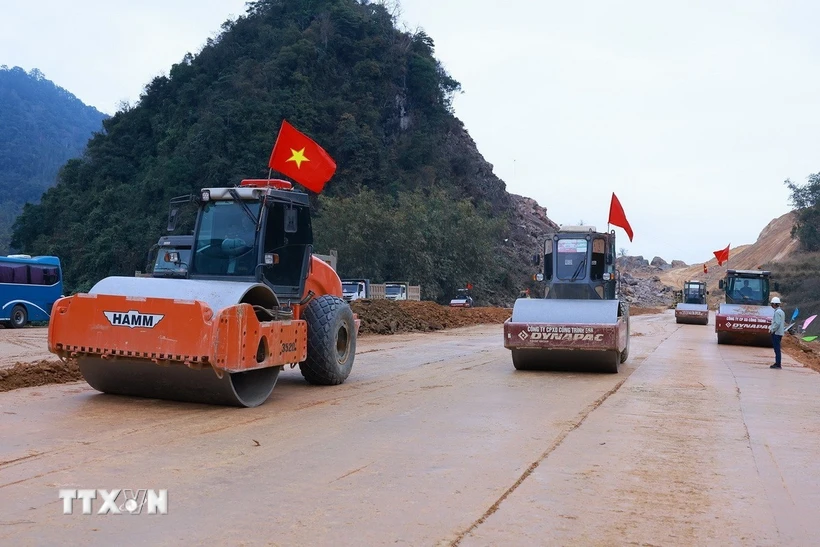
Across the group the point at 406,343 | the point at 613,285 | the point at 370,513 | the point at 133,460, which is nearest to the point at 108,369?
the point at 133,460

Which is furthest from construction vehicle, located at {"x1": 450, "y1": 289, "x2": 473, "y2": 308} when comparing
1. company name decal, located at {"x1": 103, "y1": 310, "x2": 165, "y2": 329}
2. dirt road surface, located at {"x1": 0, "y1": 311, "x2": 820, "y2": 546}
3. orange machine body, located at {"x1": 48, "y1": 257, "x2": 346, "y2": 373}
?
company name decal, located at {"x1": 103, "y1": 310, "x2": 165, "y2": 329}

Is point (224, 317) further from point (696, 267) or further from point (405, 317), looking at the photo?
point (696, 267)

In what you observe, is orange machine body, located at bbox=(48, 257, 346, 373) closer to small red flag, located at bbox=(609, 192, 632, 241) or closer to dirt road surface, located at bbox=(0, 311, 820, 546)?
dirt road surface, located at bbox=(0, 311, 820, 546)

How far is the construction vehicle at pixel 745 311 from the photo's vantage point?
1028 inches

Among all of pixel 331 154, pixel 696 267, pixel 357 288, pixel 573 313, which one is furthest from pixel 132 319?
pixel 696 267

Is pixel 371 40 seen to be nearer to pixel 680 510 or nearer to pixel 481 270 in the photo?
pixel 481 270

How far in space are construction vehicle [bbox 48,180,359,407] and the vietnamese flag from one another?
0.60 meters

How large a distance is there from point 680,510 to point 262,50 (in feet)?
256

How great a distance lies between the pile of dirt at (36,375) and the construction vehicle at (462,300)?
41716 mm

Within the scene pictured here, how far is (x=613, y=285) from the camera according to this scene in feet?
54.1

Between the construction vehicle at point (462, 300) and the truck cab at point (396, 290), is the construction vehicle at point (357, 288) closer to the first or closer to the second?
the truck cab at point (396, 290)

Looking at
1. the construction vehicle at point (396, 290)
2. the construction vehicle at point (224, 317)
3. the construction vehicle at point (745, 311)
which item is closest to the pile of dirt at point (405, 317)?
the construction vehicle at point (396, 290)

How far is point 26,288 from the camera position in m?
29.5

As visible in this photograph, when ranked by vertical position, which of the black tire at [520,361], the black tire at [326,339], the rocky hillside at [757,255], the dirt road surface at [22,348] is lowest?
the dirt road surface at [22,348]
